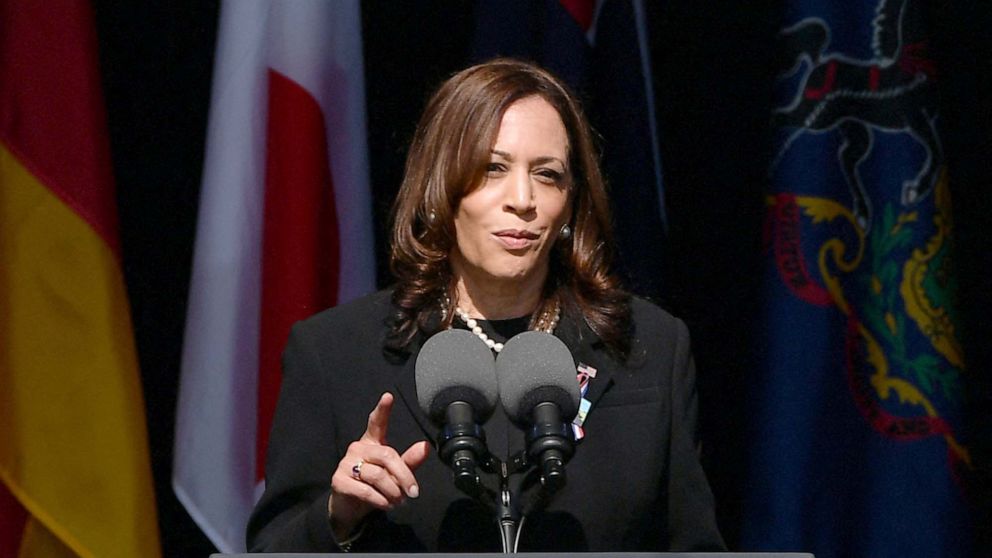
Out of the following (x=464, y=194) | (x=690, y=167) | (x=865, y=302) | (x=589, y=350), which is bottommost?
(x=865, y=302)

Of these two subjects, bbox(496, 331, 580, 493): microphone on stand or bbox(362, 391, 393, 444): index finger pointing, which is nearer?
bbox(496, 331, 580, 493): microphone on stand

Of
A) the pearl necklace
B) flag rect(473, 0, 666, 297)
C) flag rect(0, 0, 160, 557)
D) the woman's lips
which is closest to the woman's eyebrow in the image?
the woman's lips

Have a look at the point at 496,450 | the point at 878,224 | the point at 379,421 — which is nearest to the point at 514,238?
the point at 496,450

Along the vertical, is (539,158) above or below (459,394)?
above

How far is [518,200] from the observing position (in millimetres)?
2057

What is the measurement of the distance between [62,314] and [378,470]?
137 centimetres

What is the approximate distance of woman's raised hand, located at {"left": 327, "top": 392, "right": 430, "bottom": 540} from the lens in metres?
1.57

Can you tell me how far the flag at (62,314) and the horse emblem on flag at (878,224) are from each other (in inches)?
52.4

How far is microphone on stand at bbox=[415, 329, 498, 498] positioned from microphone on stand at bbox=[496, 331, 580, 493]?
0.8 inches

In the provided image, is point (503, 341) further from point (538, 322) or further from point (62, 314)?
point (62, 314)

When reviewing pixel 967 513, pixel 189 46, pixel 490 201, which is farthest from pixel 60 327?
pixel 967 513

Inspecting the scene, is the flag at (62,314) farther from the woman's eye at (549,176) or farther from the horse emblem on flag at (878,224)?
the horse emblem on flag at (878,224)

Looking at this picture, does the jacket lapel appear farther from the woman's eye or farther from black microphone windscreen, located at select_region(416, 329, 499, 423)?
black microphone windscreen, located at select_region(416, 329, 499, 423)

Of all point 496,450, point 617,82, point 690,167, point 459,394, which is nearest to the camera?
point 459,394
